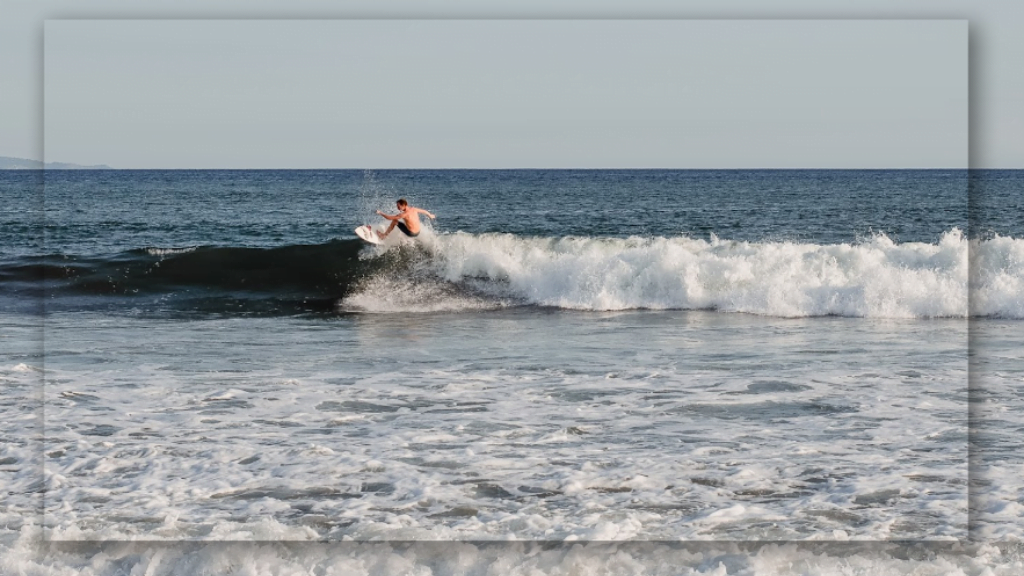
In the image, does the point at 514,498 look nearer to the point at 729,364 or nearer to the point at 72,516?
the point at 72,516

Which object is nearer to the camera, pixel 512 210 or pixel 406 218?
pixel 406 218

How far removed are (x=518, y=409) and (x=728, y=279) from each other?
933cm

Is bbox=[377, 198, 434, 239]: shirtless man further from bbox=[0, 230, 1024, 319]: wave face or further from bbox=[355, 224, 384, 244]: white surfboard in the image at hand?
Answer: bbox=[0, 230, 1024, 319]: wave face

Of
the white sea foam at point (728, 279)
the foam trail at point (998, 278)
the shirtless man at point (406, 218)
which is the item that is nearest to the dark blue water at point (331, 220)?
the foam trail at point (998, 278)

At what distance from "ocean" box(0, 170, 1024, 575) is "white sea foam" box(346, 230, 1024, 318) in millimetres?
66

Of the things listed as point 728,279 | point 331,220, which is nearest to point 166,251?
point 728,279

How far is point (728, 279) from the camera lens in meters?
17.5

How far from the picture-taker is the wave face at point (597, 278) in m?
16.0

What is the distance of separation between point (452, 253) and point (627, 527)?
14268mm

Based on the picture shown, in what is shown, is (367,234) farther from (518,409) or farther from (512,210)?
(512,210)

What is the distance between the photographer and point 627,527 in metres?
6.09

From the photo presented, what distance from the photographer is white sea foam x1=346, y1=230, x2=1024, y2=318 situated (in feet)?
51.9

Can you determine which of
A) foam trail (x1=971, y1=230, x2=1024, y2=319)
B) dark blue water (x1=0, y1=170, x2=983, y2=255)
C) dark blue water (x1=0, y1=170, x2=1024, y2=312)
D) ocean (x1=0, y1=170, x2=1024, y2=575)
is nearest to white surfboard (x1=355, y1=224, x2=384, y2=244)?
ocean (x1=0, y1=170, x2=1024, y2=575)

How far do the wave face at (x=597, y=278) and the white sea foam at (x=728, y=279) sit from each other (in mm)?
25
